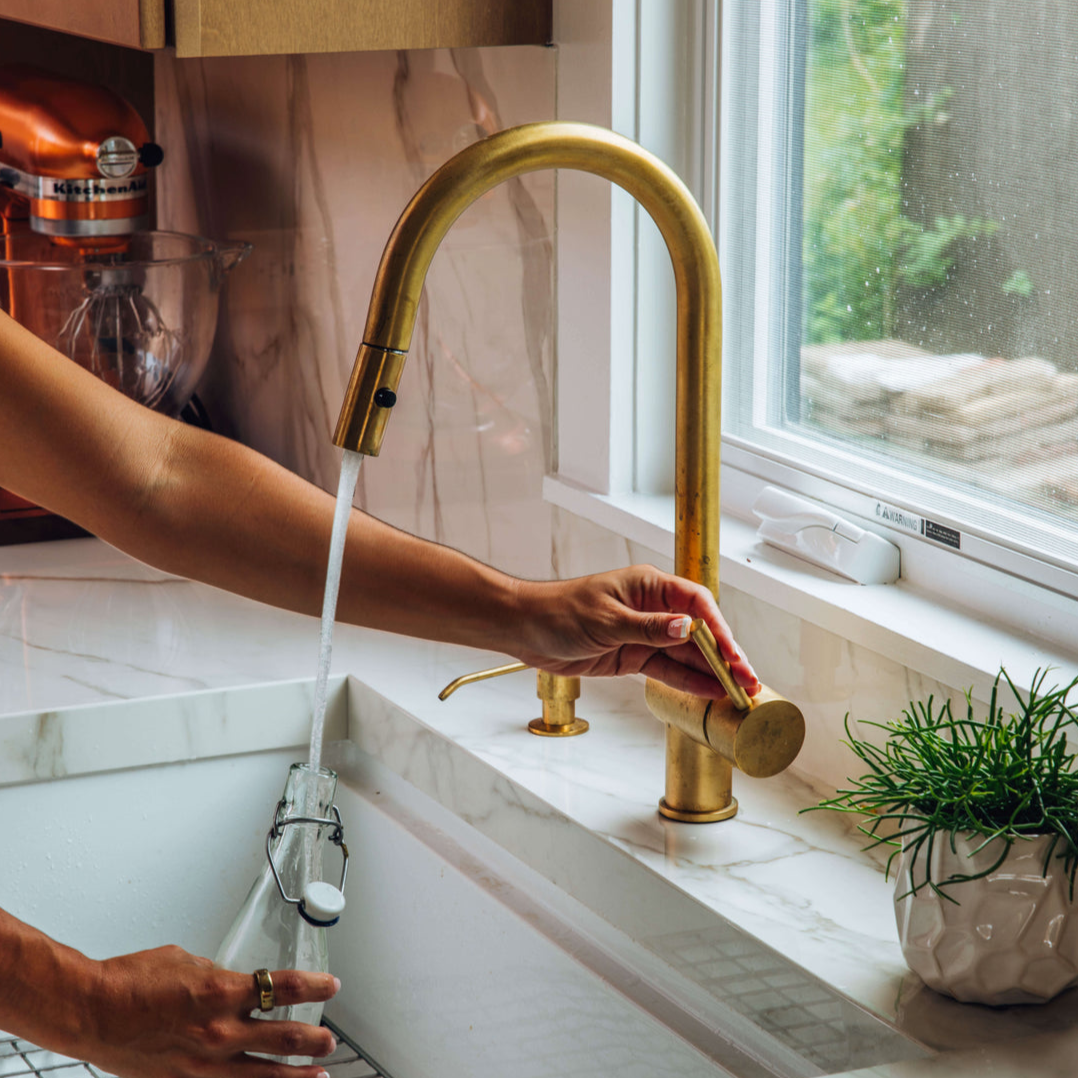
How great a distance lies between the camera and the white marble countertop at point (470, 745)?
773mm

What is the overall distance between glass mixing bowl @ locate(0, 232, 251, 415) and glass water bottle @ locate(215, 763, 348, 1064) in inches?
34.1

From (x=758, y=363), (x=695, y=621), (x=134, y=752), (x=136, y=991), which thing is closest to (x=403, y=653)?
(x=134, y=752)

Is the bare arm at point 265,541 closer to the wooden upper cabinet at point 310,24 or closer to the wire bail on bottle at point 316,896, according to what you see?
the wire bail on bottle at point 316,896

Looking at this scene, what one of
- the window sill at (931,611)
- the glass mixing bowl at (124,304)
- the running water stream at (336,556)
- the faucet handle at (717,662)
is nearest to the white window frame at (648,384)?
the window sill at (931,611)

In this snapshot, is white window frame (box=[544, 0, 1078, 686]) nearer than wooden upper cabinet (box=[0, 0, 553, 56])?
Yes

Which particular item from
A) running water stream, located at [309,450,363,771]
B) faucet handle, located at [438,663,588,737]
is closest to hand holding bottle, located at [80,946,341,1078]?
running water stream, located at [309,450,363,771]

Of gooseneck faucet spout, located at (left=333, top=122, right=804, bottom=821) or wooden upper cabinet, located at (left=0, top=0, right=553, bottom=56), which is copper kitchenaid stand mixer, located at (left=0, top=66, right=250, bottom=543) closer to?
wooden upper cabinet, located at (left=0, top=0, right=553, bottom=56)

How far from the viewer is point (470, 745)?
109cm

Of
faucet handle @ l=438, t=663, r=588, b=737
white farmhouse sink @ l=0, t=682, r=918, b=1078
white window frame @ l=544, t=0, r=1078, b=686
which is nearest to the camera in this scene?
white farmhouse sink @ l=0, t=682, r=918, b=1078

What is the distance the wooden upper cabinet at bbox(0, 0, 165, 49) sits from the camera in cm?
110

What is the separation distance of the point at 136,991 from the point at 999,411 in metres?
0.58

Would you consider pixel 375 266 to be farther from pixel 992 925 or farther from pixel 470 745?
pixel 992 925

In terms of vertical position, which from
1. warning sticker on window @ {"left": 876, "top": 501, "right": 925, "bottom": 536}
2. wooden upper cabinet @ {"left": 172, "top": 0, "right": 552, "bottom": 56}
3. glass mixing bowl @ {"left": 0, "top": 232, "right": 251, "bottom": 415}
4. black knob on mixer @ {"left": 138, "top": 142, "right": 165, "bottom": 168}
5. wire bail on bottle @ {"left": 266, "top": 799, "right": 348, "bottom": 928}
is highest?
wooden upper cabinet @ {"left": 172, "top": 0, "right": 552, "bottom": 56}

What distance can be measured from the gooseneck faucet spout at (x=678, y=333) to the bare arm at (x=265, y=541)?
5cm
